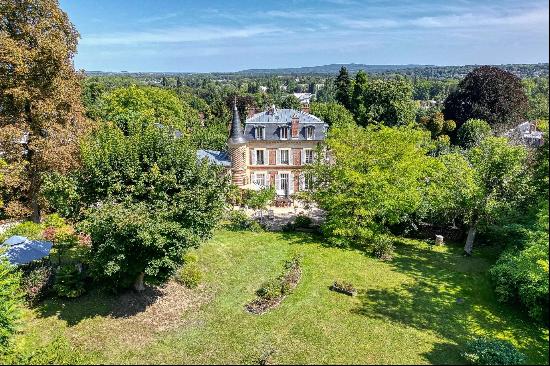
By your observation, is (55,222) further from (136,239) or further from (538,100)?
(538,100)

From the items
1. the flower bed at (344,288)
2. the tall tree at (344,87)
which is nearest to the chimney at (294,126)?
the flower bed at (344,288)

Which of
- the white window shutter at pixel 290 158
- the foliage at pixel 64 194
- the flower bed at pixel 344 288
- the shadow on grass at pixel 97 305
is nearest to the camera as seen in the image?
the foliage at pixel 64 194

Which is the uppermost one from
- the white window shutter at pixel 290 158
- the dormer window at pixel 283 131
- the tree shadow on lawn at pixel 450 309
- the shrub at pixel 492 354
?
the dormer window at pixel 283 131

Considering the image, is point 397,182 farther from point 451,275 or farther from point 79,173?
point 79,173

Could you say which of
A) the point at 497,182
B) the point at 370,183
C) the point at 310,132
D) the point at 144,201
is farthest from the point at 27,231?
the point at 497,182

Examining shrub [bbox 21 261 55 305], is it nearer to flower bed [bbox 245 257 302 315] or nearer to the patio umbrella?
the patio umbrella

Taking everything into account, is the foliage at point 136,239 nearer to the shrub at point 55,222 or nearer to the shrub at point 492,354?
the shrub at point 55,222
